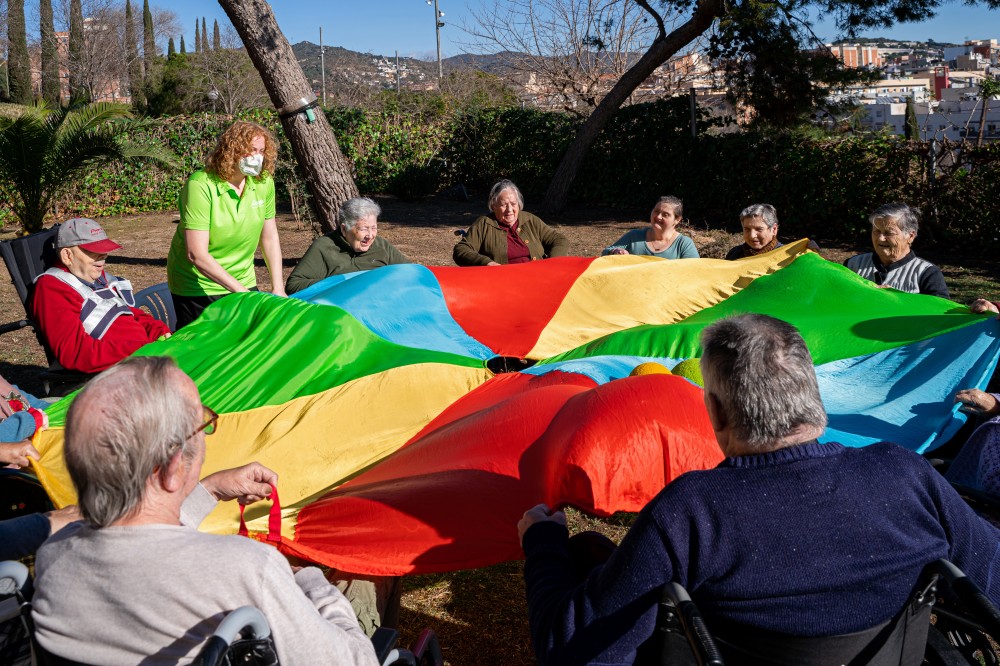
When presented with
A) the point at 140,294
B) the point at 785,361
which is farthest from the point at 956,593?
the point at 140,294

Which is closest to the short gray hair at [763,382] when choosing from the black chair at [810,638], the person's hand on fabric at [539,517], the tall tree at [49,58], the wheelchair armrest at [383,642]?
the black chair at [810,638]

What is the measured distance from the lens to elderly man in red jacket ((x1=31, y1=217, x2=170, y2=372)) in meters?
3.98

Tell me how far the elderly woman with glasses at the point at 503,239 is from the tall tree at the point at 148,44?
25223 millimetres

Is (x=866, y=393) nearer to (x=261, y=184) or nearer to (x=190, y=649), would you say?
(x=190, y=649)

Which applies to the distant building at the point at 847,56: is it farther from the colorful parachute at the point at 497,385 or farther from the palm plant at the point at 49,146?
the palm plant at the point at 49,146

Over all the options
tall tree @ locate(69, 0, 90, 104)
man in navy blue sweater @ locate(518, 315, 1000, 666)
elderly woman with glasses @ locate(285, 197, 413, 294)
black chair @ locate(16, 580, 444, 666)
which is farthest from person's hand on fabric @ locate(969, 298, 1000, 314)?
tall tree @ locate(69, 0, 90, 104)

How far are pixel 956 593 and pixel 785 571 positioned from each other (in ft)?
1.07

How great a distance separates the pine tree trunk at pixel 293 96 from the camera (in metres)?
8.42

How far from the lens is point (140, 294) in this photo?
5.22m

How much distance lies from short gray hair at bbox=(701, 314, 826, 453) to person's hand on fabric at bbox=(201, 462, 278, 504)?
1.19 meters

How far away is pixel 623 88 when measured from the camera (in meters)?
12.9

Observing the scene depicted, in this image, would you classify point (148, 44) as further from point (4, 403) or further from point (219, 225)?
point (4, 403)

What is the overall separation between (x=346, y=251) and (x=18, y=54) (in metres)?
27.7

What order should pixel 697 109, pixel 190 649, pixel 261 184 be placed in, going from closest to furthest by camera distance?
1. pixel 190 649
2. pixel 261 184
3. pixel 697 109
